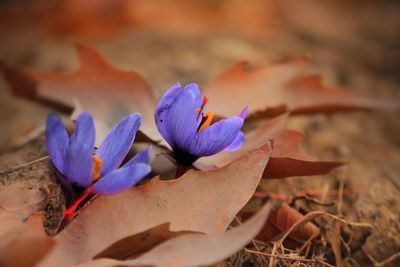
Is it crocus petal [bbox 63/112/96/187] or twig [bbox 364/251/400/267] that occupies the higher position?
crocus petal [bbox 63/112/96/187]

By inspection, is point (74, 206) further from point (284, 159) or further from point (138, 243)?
point (284, 159)

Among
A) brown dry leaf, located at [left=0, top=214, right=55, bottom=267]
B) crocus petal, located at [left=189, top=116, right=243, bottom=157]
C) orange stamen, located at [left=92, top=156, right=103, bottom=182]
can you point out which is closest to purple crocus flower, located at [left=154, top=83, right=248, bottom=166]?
crocus petal, located at [left=189, top=116, right=243, bottom=157]

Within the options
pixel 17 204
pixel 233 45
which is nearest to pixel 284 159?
pixel 17 204

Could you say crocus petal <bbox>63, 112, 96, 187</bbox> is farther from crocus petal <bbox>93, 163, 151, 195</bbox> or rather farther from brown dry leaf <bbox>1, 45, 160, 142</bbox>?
brown dry leaf <bbox>1, 45, 160, 142</bbox>

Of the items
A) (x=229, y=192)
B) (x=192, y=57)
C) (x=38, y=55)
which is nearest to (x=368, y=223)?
(x=229, y=192)

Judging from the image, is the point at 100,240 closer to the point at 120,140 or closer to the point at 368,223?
the point at 120,140

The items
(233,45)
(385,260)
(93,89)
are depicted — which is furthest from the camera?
(233,45)

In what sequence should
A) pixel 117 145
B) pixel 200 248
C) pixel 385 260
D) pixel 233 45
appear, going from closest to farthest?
pixel 200 248, pixel 117 145, pixel 385 260, pixel 233 45
